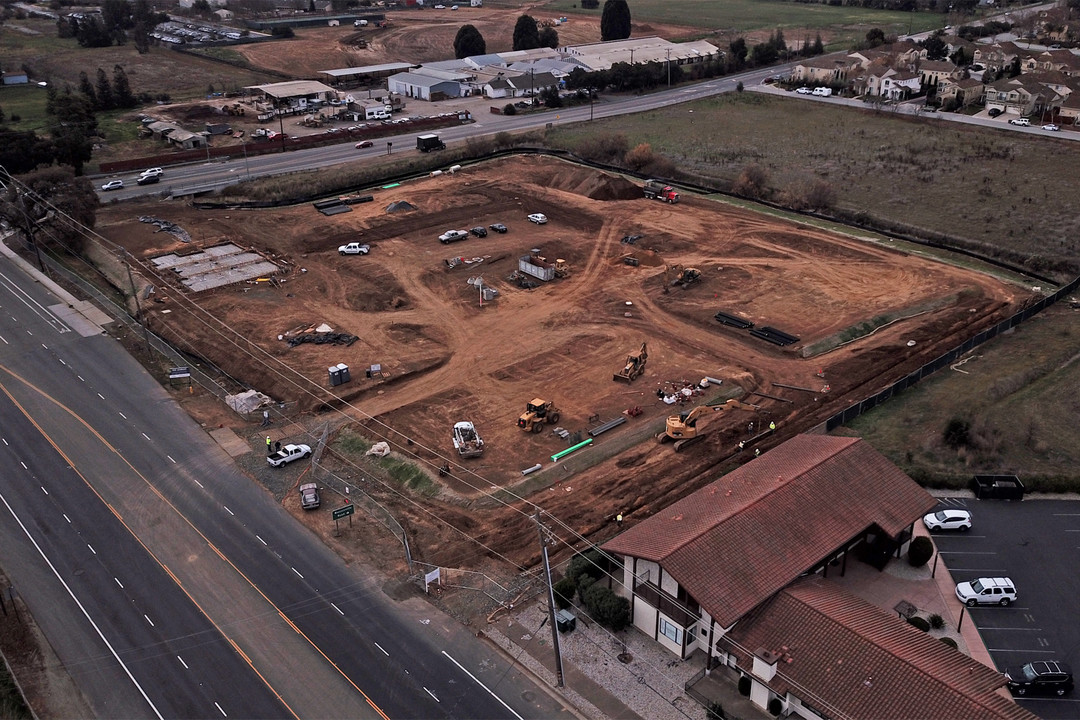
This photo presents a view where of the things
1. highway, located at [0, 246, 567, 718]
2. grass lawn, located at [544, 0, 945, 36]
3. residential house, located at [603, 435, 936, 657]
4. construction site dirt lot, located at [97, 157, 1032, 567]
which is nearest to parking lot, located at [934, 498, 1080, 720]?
residential house, located at [603, 435, 936, 657]

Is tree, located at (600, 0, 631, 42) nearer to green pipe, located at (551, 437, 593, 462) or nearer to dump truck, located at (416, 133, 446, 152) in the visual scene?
dump truck, located at (416, 133, 446, 152)

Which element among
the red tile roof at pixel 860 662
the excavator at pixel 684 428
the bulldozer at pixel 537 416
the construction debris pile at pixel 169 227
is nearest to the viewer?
the red tile roof at pixel 860 662

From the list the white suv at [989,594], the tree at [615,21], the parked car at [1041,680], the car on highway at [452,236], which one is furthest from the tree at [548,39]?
the parked car at [1041,680]

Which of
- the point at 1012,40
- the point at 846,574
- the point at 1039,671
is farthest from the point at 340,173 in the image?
the point at 1012,40

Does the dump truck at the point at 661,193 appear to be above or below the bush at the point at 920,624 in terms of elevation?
above

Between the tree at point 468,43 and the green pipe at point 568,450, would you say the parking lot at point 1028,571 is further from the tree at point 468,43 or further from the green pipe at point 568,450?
the tree at point 468,43

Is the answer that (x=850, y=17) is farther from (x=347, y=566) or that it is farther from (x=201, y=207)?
(x=347, y=566)
